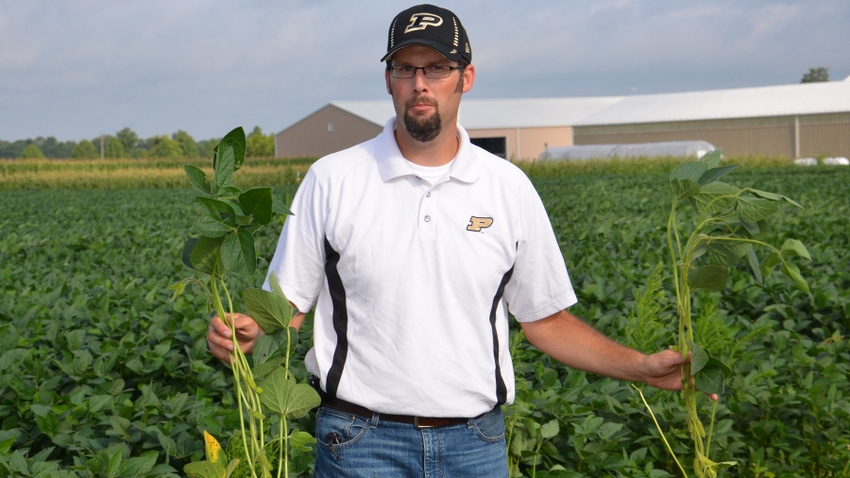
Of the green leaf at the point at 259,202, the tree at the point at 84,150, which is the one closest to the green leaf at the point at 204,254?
the green leaf at the point at 259,202

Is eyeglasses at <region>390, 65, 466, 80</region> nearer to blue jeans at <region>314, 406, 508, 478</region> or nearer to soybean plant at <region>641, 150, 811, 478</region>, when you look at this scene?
soybean plant at <region>641, 150, 811, 478</region>

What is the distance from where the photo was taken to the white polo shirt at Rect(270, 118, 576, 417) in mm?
2111

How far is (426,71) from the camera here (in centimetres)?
217

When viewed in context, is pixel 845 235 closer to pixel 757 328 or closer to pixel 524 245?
pixel 757 328

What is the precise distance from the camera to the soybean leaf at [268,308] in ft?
5.01

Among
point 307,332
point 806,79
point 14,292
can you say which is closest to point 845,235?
point 307,332

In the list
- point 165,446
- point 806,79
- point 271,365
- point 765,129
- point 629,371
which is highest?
point 806,79

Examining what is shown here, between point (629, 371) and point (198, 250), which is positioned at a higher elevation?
point (198, 250)

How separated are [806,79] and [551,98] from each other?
58.6 meters

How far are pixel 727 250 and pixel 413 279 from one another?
70 cm

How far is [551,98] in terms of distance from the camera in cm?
6134

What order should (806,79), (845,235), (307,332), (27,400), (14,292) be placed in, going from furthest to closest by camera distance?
1. (806,79)
2. (845,235)
3. (14,292)
4. (307,332)
5. (27,400)

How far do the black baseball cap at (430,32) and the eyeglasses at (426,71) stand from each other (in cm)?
3

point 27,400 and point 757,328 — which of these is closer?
point 27,400
